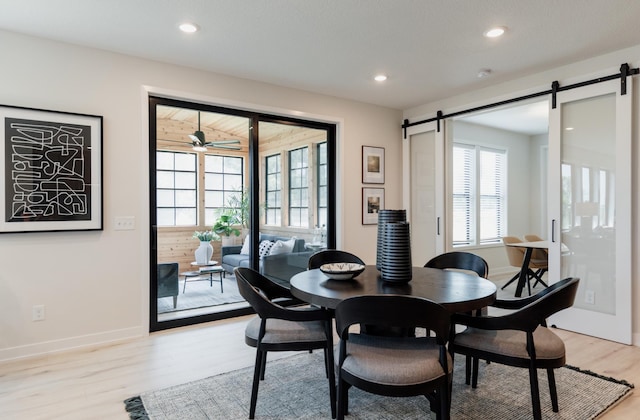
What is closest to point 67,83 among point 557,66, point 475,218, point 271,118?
point 271,118

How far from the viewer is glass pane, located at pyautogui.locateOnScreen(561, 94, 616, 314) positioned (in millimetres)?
3424

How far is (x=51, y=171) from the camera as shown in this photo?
10.1 ft

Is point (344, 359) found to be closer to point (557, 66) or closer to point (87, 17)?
point (87, 17)

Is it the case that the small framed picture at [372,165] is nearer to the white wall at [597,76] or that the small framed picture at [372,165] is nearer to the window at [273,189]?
the window at [273,189]

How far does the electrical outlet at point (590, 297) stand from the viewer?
3.52 metres

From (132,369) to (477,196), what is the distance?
19.3ft

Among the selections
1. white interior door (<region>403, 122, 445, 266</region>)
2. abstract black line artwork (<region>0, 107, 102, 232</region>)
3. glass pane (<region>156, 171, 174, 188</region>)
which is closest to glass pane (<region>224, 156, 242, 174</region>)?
glass pane (<region>156, 171, 174, 188</region>)

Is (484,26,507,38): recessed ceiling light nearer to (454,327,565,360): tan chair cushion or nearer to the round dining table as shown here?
the round dining table

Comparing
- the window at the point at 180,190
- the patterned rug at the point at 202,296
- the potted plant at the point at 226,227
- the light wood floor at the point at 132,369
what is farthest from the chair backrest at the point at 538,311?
the window at the point at 180,190

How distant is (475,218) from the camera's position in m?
6.66

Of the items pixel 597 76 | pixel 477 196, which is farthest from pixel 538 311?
pixel 477 196

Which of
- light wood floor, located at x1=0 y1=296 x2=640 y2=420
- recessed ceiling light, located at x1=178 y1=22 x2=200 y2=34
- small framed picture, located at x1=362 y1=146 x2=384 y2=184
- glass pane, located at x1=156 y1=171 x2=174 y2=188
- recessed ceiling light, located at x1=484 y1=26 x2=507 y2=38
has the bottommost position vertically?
light wood floor, located at x1=0 y1=296 x2=640 y2=420

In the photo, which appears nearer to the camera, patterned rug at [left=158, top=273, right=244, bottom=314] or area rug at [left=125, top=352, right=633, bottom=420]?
area rug at [left=125, top=352, right=633, bottom=420]

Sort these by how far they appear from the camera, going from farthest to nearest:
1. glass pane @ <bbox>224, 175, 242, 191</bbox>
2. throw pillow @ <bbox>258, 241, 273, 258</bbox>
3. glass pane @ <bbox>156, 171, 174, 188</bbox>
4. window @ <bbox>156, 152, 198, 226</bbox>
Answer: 1. glass pane @ <bbox>224, 175, 242, 191</bbox>
2. window @ <bbox>156, 152, 198, 226</bbox>
3. throw pillow @ <bbox>258, 241, 273, 258</bbox>
4. glass pane @ <bbox>156, 171, 174, 188</bbox>
